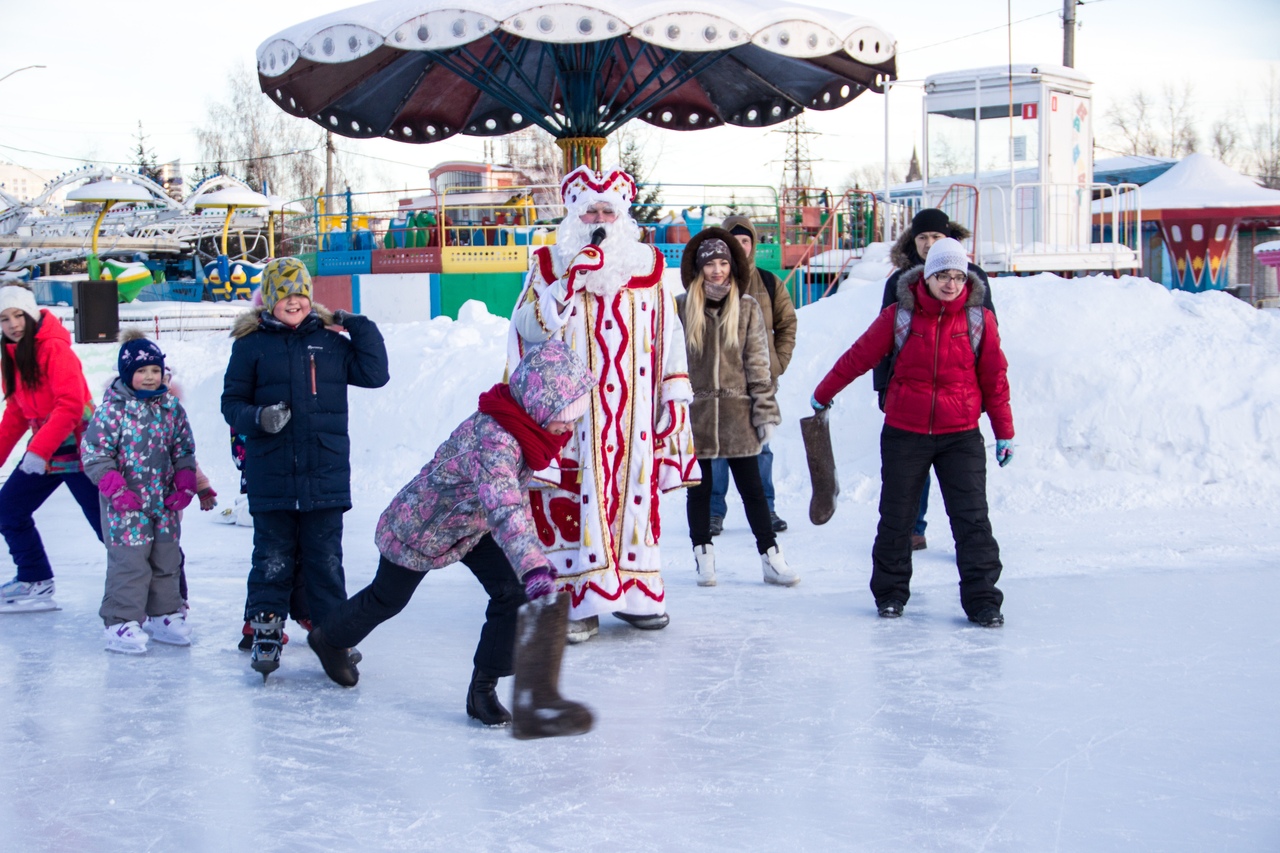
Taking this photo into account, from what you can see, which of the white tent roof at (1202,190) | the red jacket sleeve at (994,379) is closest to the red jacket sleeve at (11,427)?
the red jacket sleeve at (994,379)

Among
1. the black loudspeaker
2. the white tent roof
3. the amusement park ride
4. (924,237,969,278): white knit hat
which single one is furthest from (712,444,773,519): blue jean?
the white tent roof

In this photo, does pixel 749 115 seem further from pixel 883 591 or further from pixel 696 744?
pixel 696 744

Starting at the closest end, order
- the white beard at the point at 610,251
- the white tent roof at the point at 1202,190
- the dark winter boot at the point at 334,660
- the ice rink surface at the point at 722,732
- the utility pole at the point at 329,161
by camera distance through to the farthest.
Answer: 1. the ice rink surface at the point at 722,732
2. the dark winter boot at the point at 334,660
3. the white beard at the point at 610,251
4. the white tent roof at the point at 1202,190
5. the utility pole at the point at 329,161

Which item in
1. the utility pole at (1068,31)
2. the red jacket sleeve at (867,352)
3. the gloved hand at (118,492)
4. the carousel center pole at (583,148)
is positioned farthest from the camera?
the utility pole at (1068,31)

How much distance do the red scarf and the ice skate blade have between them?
113 inches

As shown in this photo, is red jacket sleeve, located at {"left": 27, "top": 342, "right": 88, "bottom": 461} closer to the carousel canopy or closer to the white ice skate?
the white ice skate

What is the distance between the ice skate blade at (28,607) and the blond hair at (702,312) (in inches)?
112

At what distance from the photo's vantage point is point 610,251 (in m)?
4.26

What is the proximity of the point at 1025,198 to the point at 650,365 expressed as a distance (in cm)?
1039

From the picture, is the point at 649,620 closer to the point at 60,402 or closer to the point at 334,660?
the point at 334,660

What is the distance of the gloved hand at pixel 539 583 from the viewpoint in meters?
2.94

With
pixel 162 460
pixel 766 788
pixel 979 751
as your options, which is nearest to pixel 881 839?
pixel 766 788

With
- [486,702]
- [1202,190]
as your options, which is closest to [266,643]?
[486,702]

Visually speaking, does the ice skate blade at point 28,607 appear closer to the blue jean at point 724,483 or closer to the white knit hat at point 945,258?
the blue jean at point 724,483
